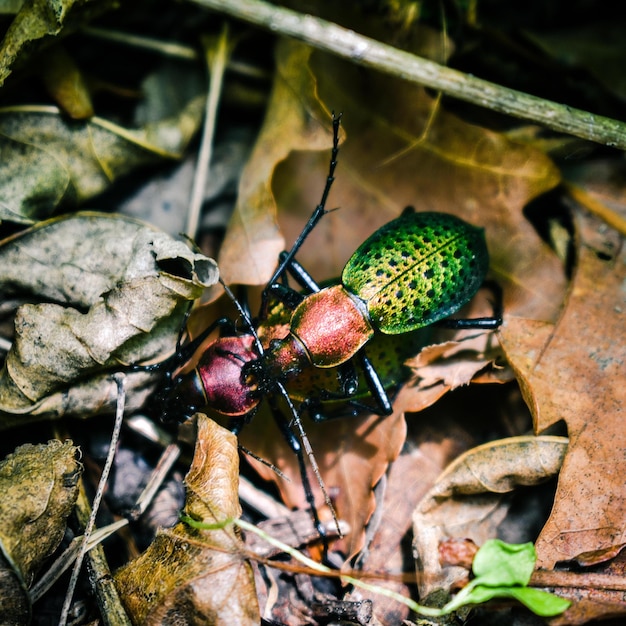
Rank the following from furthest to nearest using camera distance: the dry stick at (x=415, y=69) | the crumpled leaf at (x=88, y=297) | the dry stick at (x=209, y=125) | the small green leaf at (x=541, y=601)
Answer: the dry stick at (x=209, y=125)
the dry stick at (x=415, y=69)
the crumpled leaf at (x=88, y=297)
the small green leaf at (x=541, y=601)

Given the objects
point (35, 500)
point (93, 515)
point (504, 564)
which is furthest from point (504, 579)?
point (35, 500)

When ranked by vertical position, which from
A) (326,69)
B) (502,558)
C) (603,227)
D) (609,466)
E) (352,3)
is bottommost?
(502,558)

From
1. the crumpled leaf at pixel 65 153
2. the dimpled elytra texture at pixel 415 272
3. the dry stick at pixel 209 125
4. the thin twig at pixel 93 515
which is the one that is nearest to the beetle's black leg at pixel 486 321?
the dimpled elytra texture at pixel 415 272

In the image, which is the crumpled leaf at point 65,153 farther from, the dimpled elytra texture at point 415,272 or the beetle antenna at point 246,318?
the dimpled elytra texture at point 415,272

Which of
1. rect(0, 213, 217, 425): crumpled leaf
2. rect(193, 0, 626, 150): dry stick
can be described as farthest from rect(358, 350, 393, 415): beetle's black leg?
rect(193, 0, 626, 150): dry stick

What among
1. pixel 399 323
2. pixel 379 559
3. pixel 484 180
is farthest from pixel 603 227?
pixel 379 559

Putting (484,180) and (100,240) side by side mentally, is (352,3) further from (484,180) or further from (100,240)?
(100,240)

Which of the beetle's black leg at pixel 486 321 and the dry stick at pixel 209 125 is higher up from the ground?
the dry stick at pixel 209 125
